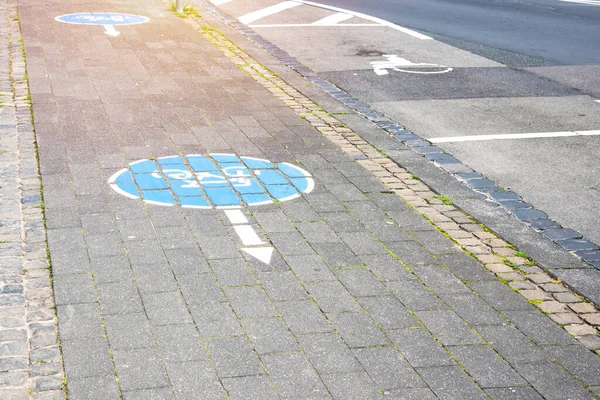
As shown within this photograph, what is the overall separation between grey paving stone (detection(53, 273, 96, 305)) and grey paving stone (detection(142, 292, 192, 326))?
Answer: 0.36 m

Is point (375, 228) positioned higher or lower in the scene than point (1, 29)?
higher

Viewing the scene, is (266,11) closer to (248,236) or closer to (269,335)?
(248,236)

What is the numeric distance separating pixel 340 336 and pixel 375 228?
181cm

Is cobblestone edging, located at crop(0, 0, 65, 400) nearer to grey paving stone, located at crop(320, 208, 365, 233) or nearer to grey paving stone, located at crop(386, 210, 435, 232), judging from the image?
grey paving stone, located at crop(320, 208, 365, 233)

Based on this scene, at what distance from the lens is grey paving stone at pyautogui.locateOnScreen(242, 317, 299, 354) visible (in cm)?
479

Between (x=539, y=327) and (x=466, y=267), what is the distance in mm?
907

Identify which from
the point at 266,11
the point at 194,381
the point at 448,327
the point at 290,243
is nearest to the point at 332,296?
the point at 448,327

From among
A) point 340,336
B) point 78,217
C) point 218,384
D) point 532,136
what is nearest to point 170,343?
point 218,384

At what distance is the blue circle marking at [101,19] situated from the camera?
15274 millimetres

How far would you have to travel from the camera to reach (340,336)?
4.96 meters

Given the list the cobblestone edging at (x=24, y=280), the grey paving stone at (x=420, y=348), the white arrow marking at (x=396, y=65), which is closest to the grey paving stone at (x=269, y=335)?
the grey paving stone at (x=420, y=348)

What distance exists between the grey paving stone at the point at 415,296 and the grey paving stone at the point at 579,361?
0.79 meters

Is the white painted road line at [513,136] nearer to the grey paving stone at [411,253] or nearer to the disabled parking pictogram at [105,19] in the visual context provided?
the grey paving stone at [411,253]

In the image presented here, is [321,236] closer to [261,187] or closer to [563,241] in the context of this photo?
[261,187]
